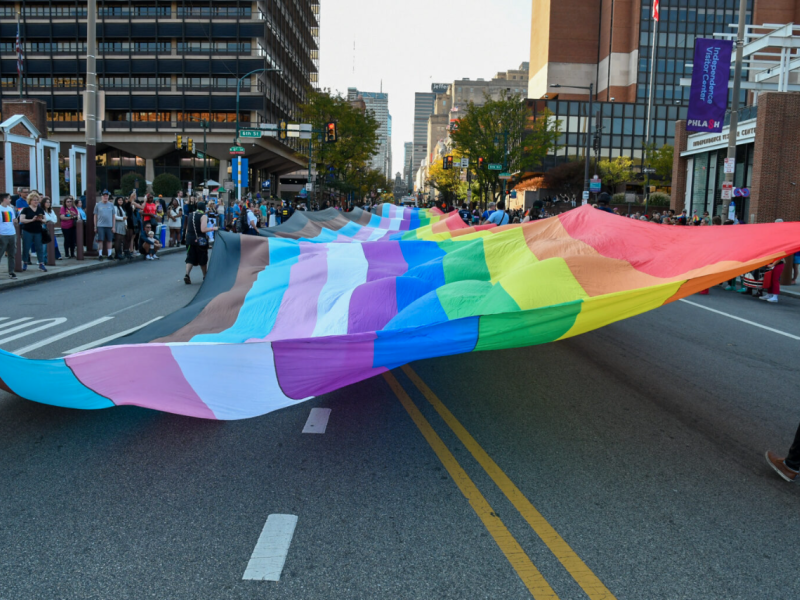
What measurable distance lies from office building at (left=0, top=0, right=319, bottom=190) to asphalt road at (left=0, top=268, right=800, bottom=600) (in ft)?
208

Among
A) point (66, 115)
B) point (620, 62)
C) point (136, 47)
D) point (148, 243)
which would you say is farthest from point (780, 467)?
point (620, 62)

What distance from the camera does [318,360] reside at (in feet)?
15.3

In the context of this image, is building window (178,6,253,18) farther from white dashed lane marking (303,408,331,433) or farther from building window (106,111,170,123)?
white dashed lane marking (303,408,331,433)

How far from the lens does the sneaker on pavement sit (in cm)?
455

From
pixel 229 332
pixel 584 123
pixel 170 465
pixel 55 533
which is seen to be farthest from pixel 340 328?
pixel 584 123

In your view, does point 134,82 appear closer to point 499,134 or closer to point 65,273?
point 499,134

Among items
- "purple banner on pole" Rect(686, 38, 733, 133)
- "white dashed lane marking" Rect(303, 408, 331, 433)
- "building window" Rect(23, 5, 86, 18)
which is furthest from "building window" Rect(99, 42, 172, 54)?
"white dashed lane marking" Rect(303, 408, 331, 433)

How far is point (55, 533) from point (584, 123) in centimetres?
9693

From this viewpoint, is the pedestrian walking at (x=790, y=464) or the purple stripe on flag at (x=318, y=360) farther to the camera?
the purple stripe on flag at (x=318, y=360)

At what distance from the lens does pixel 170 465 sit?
4680mm

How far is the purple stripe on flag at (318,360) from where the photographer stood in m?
4.65

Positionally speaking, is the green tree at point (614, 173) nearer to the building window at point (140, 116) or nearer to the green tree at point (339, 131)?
the green tree at point (339, 131)

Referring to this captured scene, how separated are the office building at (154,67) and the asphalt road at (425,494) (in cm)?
6349

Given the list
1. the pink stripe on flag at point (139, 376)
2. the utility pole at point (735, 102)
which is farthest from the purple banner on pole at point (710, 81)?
the pink stripe on flag at point (139, 376)
